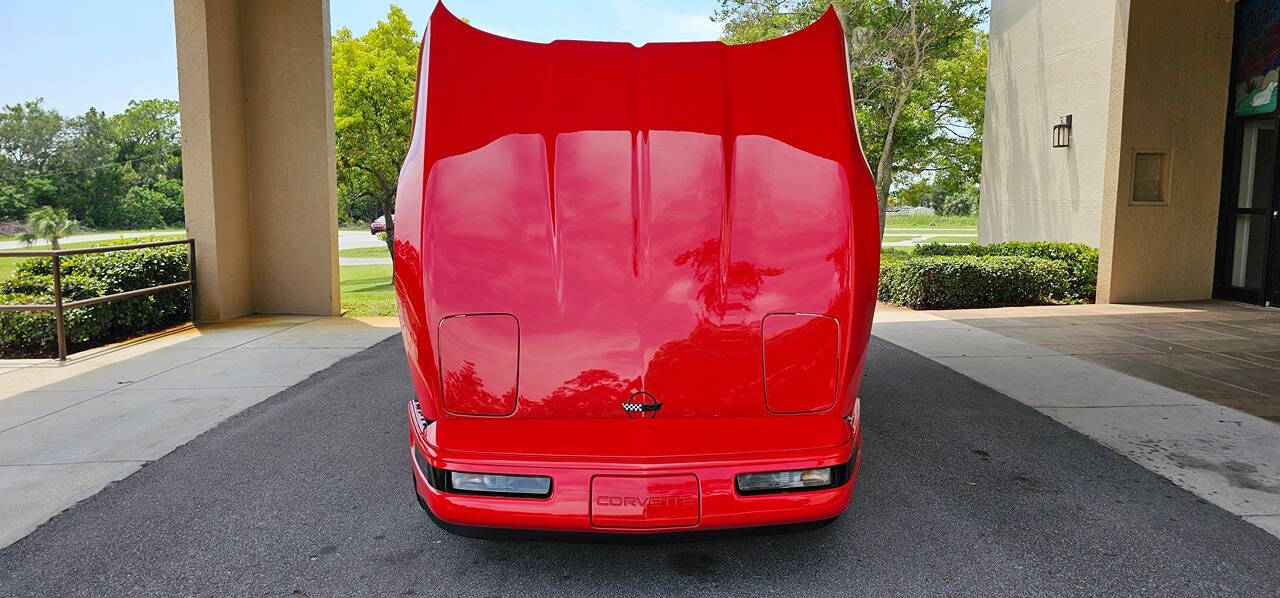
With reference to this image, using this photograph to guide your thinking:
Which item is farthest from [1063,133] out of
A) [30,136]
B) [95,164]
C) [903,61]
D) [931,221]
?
[30,136]

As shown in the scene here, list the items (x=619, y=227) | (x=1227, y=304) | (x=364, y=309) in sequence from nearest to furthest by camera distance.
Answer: (x=619, y=227), (x=1227, y=304), (x=364, y=309)

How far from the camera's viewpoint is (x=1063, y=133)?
11164 mm

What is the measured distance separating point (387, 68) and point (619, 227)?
1606 cm

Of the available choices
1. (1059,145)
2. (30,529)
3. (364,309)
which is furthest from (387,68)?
(30,529)

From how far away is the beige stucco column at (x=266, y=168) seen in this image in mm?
8609

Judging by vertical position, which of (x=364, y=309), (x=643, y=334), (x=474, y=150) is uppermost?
(x=474, y=150)

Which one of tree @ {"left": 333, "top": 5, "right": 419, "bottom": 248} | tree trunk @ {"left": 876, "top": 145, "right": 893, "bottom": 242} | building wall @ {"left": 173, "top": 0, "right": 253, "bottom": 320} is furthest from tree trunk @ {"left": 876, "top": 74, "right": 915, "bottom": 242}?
building wall @ {"left": 173, "top": 0, "right": 253, "bottom": 320}

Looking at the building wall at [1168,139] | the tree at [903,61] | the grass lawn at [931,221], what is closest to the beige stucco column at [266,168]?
the building wall at [1168,139]

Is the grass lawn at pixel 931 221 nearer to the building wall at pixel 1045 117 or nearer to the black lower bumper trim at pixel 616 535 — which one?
the building wall at pixel 1045 117

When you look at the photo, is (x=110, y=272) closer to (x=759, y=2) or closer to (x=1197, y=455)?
(x=1197, y=455)

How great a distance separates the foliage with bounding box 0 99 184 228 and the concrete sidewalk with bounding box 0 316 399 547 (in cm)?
4413

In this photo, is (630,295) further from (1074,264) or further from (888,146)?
(888,146)

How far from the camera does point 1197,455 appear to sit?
3.97 meters

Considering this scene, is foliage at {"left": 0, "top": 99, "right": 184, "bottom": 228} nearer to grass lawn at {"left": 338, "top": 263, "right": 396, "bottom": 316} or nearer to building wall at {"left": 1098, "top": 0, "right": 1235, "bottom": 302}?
grass lawn at {"left": 338, "top": 263, "right": 396, "bottom": 316}
